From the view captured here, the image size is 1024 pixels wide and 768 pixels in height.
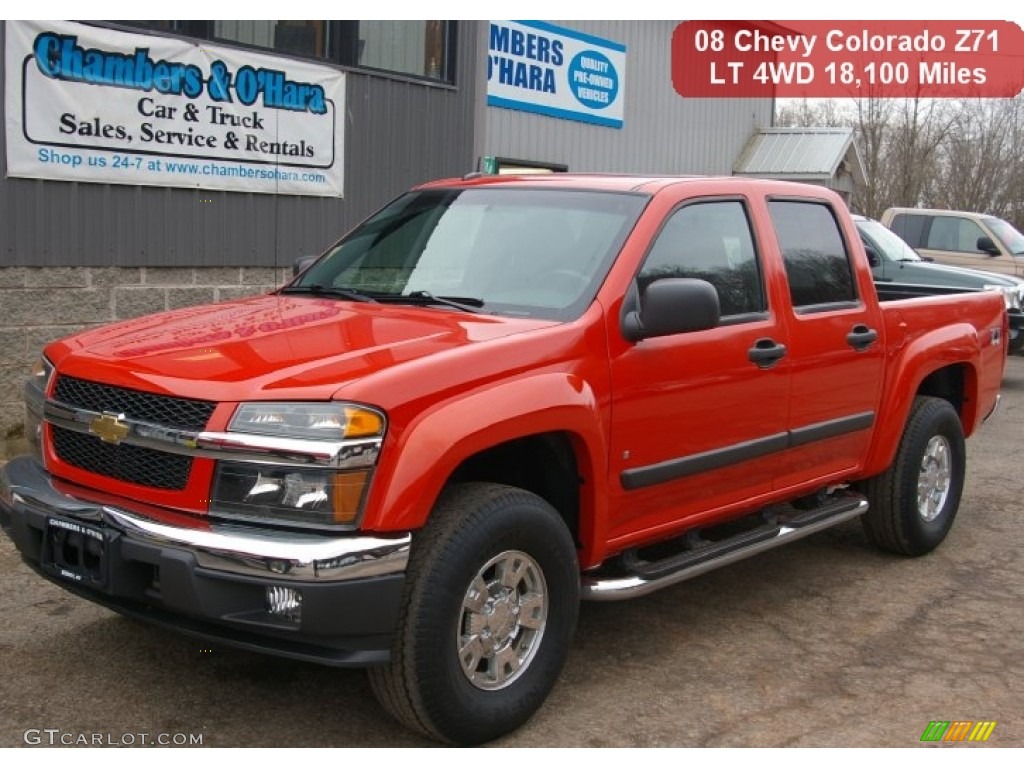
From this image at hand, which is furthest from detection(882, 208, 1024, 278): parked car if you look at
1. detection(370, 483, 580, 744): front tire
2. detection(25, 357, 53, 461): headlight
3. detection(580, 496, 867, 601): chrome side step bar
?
detection(25, 357, 53, 461): headlight

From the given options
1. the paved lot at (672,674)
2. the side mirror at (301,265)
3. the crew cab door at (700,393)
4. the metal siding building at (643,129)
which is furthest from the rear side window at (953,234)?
the side mirror at (301,265)

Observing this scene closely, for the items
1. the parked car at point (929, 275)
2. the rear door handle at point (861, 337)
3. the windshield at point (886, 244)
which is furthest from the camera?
the windshield at point (886, 244)

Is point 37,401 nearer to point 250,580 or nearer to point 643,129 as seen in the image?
point 250,580

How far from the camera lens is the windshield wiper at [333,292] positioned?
15.1 ft

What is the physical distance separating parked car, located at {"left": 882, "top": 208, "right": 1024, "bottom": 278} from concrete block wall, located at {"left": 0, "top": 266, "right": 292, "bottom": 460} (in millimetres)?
11290

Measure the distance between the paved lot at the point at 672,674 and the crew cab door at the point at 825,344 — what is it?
68cm

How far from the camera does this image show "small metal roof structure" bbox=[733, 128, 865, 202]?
66.3 ft

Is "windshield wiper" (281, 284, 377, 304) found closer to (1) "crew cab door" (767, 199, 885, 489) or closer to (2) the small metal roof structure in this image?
(1) "crew cab door" (767, 199, 885, 489)

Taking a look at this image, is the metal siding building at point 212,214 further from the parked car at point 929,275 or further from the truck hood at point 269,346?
the parked car at point 929,275

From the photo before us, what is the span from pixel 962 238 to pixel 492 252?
13466 millimetres

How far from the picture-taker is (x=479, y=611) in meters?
3.68

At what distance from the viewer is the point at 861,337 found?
17.9ft

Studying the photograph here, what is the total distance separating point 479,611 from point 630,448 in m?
0.90

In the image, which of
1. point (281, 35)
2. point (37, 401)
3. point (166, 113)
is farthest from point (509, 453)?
point (281, 35)
